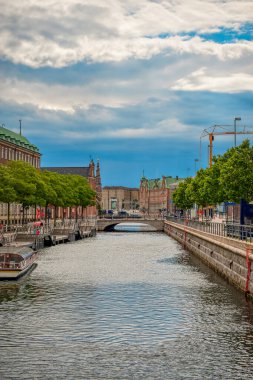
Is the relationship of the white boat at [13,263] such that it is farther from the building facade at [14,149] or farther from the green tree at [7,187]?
the building facade at [14,149]

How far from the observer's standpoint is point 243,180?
67.9 m

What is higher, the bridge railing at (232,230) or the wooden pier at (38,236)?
the bridge railing at (232,230)

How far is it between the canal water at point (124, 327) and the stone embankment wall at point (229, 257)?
1.22 meters

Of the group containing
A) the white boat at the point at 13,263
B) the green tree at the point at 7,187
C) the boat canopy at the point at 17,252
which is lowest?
the white boat at the point at 13,263

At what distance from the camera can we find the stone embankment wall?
43059 mm

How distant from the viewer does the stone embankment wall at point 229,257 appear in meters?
43.1

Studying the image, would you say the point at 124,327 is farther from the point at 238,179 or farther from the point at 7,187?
the point at 7,187

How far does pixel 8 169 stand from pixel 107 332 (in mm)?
71249

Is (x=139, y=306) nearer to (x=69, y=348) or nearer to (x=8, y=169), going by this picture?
(x=69, y=348)

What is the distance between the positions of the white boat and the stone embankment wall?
1766cm

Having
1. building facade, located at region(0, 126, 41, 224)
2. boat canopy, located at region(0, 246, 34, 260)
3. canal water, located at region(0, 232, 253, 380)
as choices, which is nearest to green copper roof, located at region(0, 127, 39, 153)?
building facade, located at region(0, 126, 41, 224)

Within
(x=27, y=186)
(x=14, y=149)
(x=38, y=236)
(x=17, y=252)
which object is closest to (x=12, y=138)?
(x=14, y=149)

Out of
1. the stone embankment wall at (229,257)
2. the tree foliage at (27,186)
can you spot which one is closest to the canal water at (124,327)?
the stone embankment wall at (229,257)

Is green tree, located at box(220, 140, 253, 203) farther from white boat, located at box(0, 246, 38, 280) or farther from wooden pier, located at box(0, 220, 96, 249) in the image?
wooden pier, located at box(0, 220, 96, 249)
